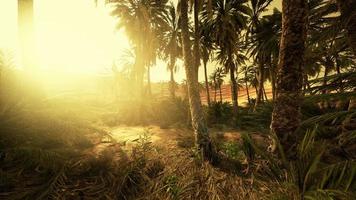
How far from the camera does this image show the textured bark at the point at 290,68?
216 inches

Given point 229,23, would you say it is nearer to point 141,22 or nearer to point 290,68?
point 141,22

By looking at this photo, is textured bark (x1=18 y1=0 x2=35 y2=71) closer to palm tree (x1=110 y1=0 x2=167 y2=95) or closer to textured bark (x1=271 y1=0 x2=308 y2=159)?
textured bark (x1=271 y1=0 x2=308 y2=159)

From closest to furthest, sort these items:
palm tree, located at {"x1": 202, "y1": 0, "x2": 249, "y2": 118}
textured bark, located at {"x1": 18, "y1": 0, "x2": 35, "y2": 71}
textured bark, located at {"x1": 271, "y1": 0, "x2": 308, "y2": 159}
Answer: textured bark, located at {"x1": 271, "y1": 0, "x2": 308, "y2": 159} < textured bark, located at {"x1": 18, "y1": 0, "x2": 35, "y2": 71} < palm tree, located at {"x1": 202, "y1": 0, "x2": 249, "y2": 118}

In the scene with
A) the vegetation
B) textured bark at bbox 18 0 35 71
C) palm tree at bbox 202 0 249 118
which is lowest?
the vegetation

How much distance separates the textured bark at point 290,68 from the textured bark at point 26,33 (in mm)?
6128

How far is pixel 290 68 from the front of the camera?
18.7 feet

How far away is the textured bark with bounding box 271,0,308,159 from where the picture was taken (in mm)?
5496

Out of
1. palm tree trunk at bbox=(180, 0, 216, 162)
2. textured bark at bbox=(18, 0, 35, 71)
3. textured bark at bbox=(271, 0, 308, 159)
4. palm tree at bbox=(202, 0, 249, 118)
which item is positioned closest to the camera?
textured bark at bbox=(271, 0, 308, 159)

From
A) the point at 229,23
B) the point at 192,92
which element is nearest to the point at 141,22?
the point at 229,23

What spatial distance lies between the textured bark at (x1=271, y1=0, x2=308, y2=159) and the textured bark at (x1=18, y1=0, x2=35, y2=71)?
241 inches

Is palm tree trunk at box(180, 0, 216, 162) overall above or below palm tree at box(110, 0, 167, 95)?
below

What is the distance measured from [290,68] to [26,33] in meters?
6.58

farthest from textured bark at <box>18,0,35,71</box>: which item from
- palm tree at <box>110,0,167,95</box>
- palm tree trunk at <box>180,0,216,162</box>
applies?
palm tree at <box>110,0,167,95</box>

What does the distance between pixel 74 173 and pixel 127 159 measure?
173cm
